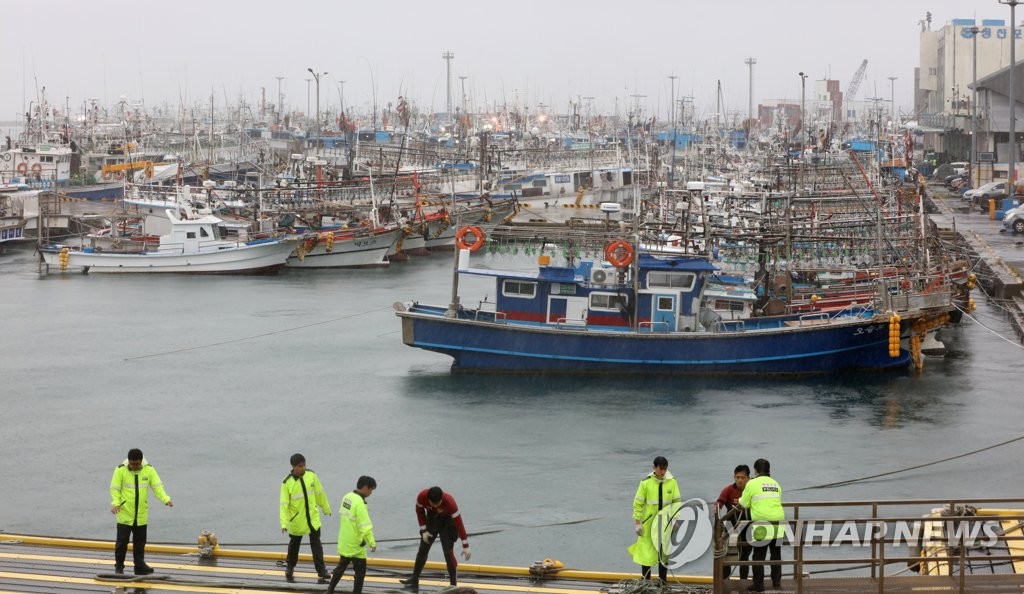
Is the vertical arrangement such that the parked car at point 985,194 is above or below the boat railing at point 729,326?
above

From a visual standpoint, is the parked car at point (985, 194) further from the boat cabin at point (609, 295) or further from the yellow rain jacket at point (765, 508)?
the yellow rain jacket at point (765, 508)

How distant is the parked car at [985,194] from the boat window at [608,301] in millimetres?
31578

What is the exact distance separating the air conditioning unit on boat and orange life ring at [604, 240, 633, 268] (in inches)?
16.8

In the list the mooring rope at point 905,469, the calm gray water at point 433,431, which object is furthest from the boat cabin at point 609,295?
Answer: the mooring rope at point 905,469

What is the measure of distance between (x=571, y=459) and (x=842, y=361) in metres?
7.90

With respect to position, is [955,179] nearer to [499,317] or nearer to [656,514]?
[499,317]

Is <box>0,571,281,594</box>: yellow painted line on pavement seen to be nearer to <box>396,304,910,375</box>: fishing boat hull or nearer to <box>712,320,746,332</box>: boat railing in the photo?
<box>396,304,910,375</box>: fishing boat hull

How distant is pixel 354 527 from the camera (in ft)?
31.4

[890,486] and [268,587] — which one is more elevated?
[268,587]

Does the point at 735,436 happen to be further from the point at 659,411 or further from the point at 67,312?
the point at 67,312

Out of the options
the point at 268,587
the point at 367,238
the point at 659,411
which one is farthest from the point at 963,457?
the point at 367,238

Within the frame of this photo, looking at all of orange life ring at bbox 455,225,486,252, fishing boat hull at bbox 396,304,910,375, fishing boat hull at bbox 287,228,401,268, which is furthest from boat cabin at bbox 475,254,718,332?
fishing boat hull at bbox 287,228,401,268

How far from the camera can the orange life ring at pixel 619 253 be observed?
23516 millimetres

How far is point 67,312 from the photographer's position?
35625mm
